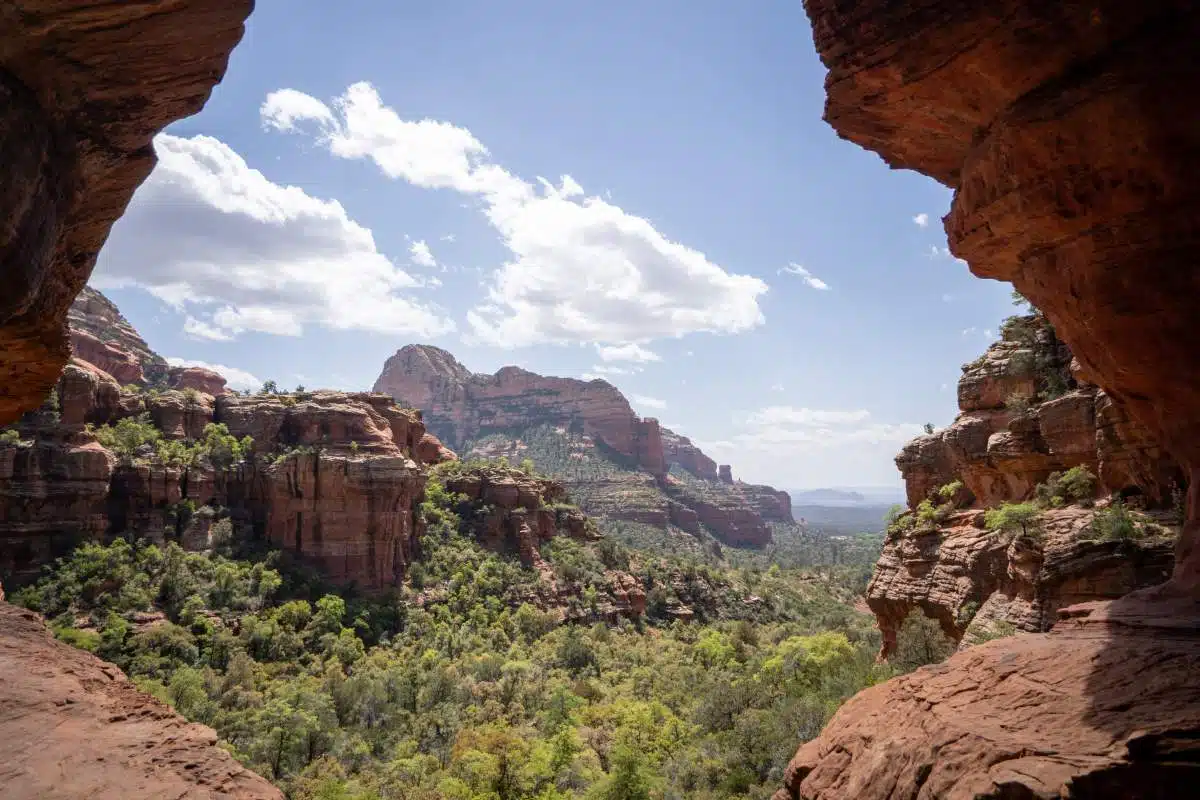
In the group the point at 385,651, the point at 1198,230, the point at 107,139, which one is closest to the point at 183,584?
the point at 385,651

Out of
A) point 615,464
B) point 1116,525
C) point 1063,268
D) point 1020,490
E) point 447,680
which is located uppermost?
point 1063,268

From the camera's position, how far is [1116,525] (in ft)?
50.6

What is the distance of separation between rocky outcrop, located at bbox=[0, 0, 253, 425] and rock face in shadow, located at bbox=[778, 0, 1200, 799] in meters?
10.9

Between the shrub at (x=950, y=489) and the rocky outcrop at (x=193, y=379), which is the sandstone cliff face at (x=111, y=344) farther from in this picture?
the shrub at (x=950, y=489)

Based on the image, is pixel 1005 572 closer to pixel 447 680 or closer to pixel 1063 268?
pixel 1063 268

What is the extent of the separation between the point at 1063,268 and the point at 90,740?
56.0ft

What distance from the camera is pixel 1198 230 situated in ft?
29.3

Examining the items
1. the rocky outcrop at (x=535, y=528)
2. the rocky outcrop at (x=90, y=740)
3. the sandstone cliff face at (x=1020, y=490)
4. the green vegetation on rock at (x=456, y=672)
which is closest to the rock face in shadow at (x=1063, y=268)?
the sandstone cliff face at (x=1020, y=490)

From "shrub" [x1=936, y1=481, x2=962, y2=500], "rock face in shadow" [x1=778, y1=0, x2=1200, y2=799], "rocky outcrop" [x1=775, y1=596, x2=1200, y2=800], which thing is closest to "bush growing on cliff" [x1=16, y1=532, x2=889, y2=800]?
"shrub" [x1=936, y1=481, x2=962, y2=500]

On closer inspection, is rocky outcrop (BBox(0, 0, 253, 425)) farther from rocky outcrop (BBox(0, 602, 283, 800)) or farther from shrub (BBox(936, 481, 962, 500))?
shrub (BBox(936, 481, 962, 500))

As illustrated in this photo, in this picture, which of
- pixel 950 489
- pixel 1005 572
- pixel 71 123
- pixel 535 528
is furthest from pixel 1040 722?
pixel 535 528

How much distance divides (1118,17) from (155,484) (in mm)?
62814

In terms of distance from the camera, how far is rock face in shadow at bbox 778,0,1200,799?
286 inches

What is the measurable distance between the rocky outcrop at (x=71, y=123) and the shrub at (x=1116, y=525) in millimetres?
21371
